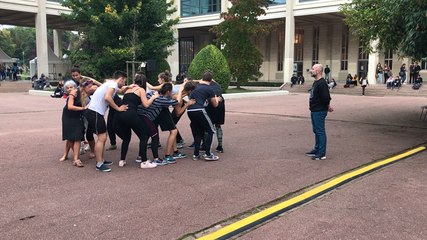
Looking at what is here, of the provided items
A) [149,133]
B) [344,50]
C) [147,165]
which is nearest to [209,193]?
[147,165]

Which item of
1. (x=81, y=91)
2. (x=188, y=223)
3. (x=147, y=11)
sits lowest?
(x=188, y=223)

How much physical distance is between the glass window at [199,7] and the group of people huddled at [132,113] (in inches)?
1417

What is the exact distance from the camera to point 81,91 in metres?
6.67

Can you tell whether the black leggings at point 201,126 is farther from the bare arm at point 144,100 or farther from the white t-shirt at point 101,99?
the white t-shirt at point 101,99

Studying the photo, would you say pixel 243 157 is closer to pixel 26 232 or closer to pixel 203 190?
pixel 203 190

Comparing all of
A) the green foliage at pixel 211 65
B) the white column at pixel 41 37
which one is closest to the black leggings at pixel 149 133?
the green foliage at pixel 211 65

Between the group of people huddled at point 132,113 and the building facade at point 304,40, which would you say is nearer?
the group of people huddled at point 132,113

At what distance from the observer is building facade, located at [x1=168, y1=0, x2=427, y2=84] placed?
35062 millimetres

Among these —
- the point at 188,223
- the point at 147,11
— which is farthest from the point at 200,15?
the point at 188,223

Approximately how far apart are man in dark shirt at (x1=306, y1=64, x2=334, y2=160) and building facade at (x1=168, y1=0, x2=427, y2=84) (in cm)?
2698

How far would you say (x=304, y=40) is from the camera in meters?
41.8

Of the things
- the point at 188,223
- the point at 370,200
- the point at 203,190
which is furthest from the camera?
the point at 203,190

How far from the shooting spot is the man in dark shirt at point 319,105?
7031 mm

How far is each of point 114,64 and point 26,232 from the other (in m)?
23.7
